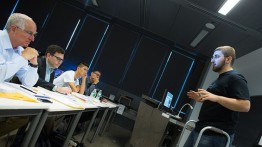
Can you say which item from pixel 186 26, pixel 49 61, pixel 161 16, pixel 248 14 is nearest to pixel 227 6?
pixel 248 14

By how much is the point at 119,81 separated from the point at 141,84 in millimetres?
619

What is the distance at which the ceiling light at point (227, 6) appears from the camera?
4090 mm

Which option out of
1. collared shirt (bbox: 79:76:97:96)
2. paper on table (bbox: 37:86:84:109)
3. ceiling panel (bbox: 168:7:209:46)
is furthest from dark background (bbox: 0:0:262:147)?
paper on table (bbox: 37:86:84:109)

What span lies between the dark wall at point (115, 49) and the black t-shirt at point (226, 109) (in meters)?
4.96

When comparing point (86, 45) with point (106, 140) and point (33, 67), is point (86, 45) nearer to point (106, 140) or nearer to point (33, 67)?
point (106, 140)

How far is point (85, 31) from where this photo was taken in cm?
738

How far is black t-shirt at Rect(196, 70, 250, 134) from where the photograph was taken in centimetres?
208

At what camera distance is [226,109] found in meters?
2.09

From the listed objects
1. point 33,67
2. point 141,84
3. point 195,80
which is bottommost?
point 33,67

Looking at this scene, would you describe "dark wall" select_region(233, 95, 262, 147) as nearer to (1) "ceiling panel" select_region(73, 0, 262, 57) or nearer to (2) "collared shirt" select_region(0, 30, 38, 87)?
(1) "ceiling panel" select_region(73, 0, 262, 57)

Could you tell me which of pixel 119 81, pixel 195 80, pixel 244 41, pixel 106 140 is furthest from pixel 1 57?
pixel 195 80

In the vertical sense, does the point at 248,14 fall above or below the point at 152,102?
above

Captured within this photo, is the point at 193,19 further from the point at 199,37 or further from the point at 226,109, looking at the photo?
the point at 226,109

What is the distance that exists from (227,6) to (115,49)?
366 centimetres
